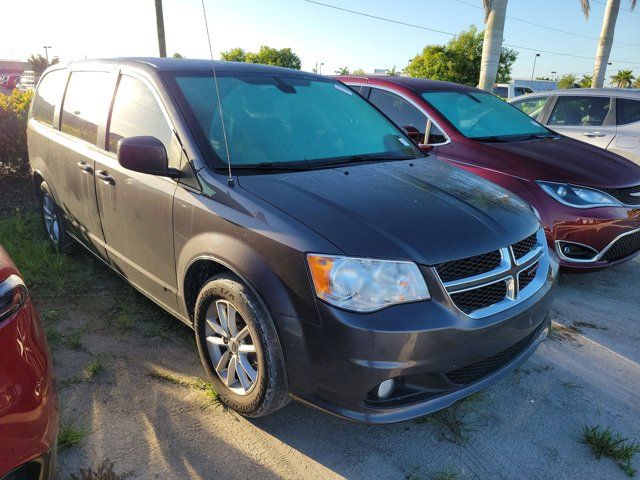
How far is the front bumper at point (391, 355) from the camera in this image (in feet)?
6.33

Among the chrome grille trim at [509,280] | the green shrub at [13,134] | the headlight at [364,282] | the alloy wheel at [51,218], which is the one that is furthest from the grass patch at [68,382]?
the green shrub at [13,134]

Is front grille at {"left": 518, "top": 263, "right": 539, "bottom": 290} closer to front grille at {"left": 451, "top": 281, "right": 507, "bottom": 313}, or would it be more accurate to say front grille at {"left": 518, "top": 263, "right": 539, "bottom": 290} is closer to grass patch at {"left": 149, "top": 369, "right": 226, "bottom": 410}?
front grille at {"left": 451, "top": 281, "right": 507, "bottom": 313}

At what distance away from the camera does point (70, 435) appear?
225 cm

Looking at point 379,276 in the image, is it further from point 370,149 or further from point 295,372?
point 370,149

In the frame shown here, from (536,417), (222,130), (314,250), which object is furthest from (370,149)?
(536,417)

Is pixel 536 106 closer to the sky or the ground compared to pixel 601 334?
closer to the sky

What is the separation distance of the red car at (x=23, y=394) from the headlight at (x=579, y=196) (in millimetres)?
3771

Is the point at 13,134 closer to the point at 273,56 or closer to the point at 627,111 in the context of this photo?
the point at 627,111

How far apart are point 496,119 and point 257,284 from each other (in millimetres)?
3954

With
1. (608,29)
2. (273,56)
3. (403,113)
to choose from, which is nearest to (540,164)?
(403,113)

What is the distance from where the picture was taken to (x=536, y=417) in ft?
8.46

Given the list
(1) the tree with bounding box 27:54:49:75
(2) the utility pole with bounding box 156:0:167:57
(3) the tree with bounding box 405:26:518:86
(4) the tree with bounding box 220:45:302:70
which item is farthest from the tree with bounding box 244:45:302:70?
(2) the utility pole with bounding box 156:0:167:57

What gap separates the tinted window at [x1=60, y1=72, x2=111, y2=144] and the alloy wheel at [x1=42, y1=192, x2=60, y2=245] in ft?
2.72

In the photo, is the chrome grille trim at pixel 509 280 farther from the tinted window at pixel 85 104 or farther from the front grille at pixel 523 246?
the tinted window at pixel 85 104
